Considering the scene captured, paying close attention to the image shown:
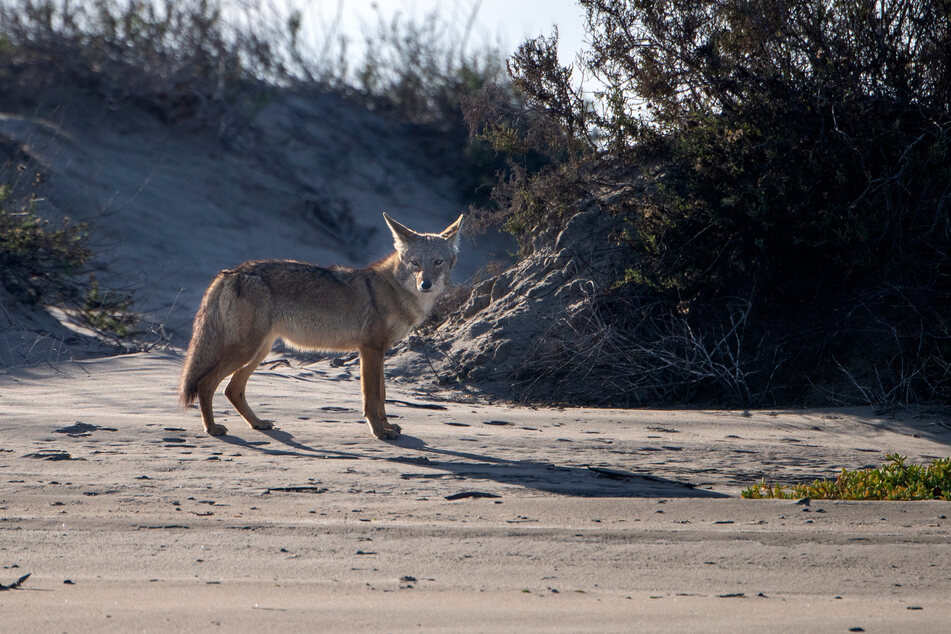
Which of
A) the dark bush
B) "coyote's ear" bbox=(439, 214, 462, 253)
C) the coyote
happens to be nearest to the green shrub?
the coyote

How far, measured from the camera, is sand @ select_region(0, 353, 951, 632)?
2738mm

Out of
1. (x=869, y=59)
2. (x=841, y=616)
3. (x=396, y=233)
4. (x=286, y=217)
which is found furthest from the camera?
(x=286, y=217)

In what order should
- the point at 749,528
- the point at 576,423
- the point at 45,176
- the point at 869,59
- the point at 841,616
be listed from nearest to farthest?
the point at 841,616
the point at 749,528
the point at 576,423
the point at 869,59
the point at 45,176

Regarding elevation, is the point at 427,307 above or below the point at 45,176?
below

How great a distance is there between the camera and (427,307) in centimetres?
708

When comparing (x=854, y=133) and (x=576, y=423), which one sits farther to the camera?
(x=854, y=133)

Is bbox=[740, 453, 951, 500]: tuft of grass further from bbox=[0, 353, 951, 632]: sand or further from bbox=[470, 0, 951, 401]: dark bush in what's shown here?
A: bbox=[470, 0, 951, 401]: dark bush

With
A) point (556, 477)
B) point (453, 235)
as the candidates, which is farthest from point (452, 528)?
point (453, 235)

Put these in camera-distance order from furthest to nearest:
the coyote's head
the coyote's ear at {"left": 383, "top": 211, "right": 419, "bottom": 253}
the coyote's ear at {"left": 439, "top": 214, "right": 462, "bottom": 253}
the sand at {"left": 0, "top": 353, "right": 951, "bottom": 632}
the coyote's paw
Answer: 1. the coyote's ear at {"left": 439, "top": 214, "right": 462, "bottom": 253}
2. the coyote's ear at {"left": 383, "top": 211, "right": 419, "bottom": 253}
3. the coyote's head
4. the coyote's paw
5. the sand at {"left": 0, "top": 353, "right": 951, "bottom": 632}

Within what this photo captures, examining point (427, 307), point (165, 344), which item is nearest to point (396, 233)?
point (427, 307)

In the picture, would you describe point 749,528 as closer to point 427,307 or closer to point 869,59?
point 427,307

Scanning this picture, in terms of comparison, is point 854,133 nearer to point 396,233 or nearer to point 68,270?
point 396,233

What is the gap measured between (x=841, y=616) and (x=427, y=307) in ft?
15.4

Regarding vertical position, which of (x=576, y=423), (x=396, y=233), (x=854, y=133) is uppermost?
(x=854, y=133)
